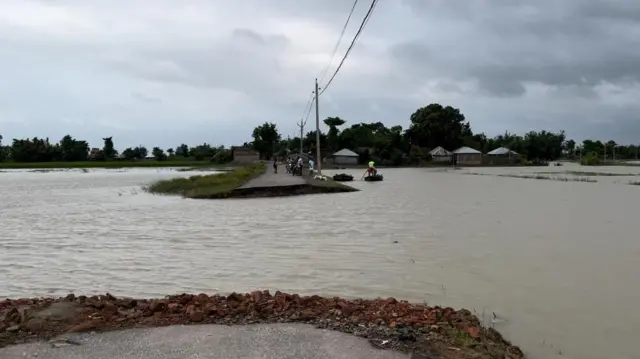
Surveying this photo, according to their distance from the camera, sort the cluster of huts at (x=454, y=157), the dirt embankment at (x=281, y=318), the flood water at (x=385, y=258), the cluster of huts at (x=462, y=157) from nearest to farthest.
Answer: the dirt embankment at (x=281, y=318)
the flood water at (x=385, y=258)
the cluster of huts at (x=454, y=157)
the cluster of huts at (x=462, y=157)

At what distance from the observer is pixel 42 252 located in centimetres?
1239

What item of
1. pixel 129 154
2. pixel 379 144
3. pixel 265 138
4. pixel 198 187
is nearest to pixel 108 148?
pixel 129 154

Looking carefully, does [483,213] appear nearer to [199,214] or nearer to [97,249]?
[199,214]

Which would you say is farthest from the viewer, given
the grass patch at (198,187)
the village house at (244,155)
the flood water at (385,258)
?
the village house at (244,155)

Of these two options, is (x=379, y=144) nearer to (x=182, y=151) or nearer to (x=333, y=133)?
(x=333, y=133)

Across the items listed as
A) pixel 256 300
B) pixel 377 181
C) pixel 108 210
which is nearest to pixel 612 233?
pixel 256 300

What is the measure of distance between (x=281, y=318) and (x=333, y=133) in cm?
8713

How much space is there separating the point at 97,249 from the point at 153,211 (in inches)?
348

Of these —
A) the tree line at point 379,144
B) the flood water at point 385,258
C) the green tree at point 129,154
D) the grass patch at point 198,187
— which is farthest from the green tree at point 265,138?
the flood water at point 385,258

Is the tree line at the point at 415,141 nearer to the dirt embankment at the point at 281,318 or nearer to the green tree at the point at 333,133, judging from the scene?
the green tree at the point at 333,133

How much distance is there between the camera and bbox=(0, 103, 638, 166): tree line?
85.8 meters

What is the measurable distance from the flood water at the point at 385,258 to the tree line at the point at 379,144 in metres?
63.7

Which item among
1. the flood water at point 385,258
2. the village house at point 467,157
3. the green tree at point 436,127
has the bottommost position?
the flood water at point 385,258

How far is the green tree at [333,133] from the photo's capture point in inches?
3568
